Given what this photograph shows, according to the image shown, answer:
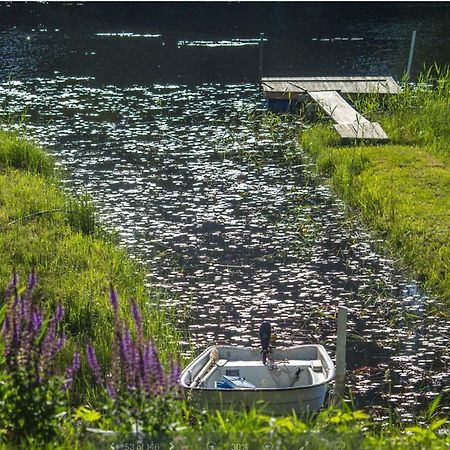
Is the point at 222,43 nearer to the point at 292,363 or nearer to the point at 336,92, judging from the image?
the point at 336,92

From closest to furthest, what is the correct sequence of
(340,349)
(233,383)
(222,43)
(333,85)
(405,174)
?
(233,383) → (340,349) → (405,174) → (333,85) → (222,43)

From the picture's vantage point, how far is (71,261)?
14.3 meters

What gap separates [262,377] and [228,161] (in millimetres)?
11426

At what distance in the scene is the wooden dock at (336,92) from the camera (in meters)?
23.3

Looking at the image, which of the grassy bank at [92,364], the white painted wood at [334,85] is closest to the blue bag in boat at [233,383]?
the grassy bank at [92,364]

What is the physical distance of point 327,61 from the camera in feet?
115

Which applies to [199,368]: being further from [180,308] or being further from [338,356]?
[180,308]

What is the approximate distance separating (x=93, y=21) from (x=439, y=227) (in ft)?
99.6

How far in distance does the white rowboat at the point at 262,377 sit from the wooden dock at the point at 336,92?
1166 cm

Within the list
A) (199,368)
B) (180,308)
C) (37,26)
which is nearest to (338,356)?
(199,368)

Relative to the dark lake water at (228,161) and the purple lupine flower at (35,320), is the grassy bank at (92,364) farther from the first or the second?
the dark lake water at (228,161)

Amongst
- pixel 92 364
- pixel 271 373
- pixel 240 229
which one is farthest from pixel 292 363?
pixel 240 229

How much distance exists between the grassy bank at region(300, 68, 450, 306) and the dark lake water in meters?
0.40

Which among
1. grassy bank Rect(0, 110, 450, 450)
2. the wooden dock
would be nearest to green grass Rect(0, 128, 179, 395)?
grassy bank Rect(0, 110, 450, 450)
